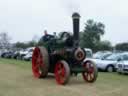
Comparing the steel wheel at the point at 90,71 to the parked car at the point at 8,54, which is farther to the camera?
the parked car at the point at 8,54

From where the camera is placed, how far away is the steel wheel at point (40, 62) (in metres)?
17.2

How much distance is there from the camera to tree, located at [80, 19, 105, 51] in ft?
247

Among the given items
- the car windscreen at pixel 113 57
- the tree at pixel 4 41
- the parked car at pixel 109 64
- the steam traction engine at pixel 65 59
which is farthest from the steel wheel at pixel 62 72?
the tree at pixel 4 41

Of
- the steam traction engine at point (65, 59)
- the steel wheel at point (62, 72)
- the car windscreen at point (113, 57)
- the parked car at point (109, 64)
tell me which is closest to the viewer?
the steel wheel at point (62, 72)

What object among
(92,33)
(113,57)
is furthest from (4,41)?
(113,57)

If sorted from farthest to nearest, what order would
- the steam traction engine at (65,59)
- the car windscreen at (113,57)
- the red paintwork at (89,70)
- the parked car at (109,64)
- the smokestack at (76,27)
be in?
the car windscreen at (113,57), the parked car at (109,64), the red paintwork at (89,70), the smokestack at (76,27), the steam traction engine at (65,59)

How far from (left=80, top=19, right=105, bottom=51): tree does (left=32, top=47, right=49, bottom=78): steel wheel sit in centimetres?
5428

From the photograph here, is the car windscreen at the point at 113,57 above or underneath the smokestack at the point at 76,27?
underneath

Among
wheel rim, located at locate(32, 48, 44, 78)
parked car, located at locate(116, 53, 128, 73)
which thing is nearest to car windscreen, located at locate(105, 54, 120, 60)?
parked car, located at locate(116, 53, 128, 73)

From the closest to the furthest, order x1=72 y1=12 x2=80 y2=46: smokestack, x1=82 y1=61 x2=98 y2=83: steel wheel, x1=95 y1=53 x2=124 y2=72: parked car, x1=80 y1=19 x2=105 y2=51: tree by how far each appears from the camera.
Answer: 1. x1=72 y1=12 x2=80 y2=46: smokestack
2. x1=82 y1=61 x2=98 y2=83: steel wheel
3. x1=95 y1=53 x2=124 y2=72: parked car
4. x1=80 y1=19 x2=105 y2=51: tree

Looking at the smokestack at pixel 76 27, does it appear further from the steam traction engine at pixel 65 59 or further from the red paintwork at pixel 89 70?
the red paintwork at pixel 89 70

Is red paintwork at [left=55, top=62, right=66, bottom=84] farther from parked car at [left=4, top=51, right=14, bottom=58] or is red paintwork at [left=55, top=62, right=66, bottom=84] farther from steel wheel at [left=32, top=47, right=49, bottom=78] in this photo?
parked car at [left=4, top=51, right=14, bottom=58]

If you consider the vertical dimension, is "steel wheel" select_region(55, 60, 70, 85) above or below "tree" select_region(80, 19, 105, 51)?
below

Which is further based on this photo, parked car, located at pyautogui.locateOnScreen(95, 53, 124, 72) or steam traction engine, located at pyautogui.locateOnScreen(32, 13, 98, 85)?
parked car, located at pyautogui.locateOnScreen(95, 53, 124, 72)
